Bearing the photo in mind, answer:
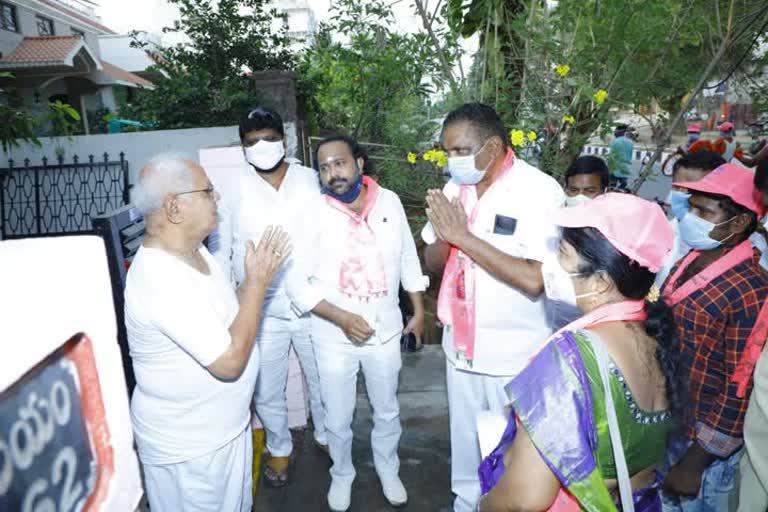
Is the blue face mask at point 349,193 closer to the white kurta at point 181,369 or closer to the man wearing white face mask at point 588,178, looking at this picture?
the white kurta at point 181,369

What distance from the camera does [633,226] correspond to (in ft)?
4.76

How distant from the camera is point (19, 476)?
1009mm

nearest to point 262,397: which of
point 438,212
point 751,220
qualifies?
point 438,212

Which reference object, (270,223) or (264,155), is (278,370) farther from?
(264,155)

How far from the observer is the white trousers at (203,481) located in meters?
2.11

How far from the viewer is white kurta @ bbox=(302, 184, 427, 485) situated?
2.90 metres

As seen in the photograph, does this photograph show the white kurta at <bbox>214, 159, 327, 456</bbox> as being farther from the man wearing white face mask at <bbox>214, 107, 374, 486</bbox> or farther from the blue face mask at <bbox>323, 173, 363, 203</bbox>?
the blue face mask at <bbox>323, 173, 363, 203</bbox>

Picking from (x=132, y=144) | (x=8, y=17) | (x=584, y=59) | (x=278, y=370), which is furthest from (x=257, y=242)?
(x=8, y=17)

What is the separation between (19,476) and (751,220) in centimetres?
258

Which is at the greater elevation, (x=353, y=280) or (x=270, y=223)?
(x=270, y=223)

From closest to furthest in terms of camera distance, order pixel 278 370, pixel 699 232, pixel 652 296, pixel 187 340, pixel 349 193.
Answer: pixel 652 296 < pixel 187 340 < pixel 699 232 < pixel 349 193 < pixel 278 370

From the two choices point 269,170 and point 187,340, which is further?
point 269,170

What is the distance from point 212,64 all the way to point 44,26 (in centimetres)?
1750

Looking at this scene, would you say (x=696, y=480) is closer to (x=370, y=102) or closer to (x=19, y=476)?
(x=19, y=476)
